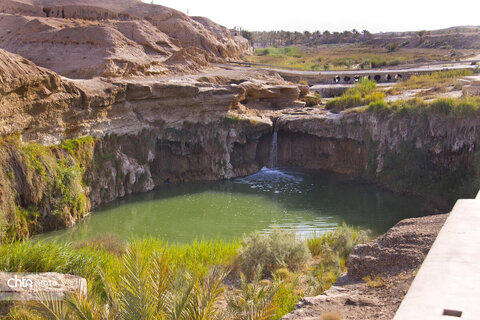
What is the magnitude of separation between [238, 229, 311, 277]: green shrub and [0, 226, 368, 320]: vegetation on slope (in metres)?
0.03

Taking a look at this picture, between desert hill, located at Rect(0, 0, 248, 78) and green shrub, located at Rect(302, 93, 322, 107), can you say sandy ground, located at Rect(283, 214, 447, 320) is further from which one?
green shrub, located at Rect(302, 93, 322, 107)

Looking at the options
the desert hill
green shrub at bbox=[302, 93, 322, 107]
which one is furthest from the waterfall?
the desert hill

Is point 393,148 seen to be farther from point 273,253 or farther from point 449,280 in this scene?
point 449,280

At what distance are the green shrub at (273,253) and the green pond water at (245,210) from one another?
456cm

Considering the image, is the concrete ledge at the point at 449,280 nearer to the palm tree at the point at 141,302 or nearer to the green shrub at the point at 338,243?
the palm tree at the point at 141,302

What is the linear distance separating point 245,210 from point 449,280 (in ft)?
57.9

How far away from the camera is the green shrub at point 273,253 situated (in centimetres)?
1323

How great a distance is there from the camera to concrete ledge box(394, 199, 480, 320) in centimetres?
476

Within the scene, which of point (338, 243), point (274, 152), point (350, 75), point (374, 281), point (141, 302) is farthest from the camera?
point (350, 75)

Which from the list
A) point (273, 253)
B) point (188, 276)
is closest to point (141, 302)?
point (188, 276)

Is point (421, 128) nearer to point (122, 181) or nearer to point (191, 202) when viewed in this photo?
point (191, 202)

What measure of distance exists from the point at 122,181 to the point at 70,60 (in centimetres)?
1112

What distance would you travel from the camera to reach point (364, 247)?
9.84 m

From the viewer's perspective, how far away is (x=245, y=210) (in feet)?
75.0
